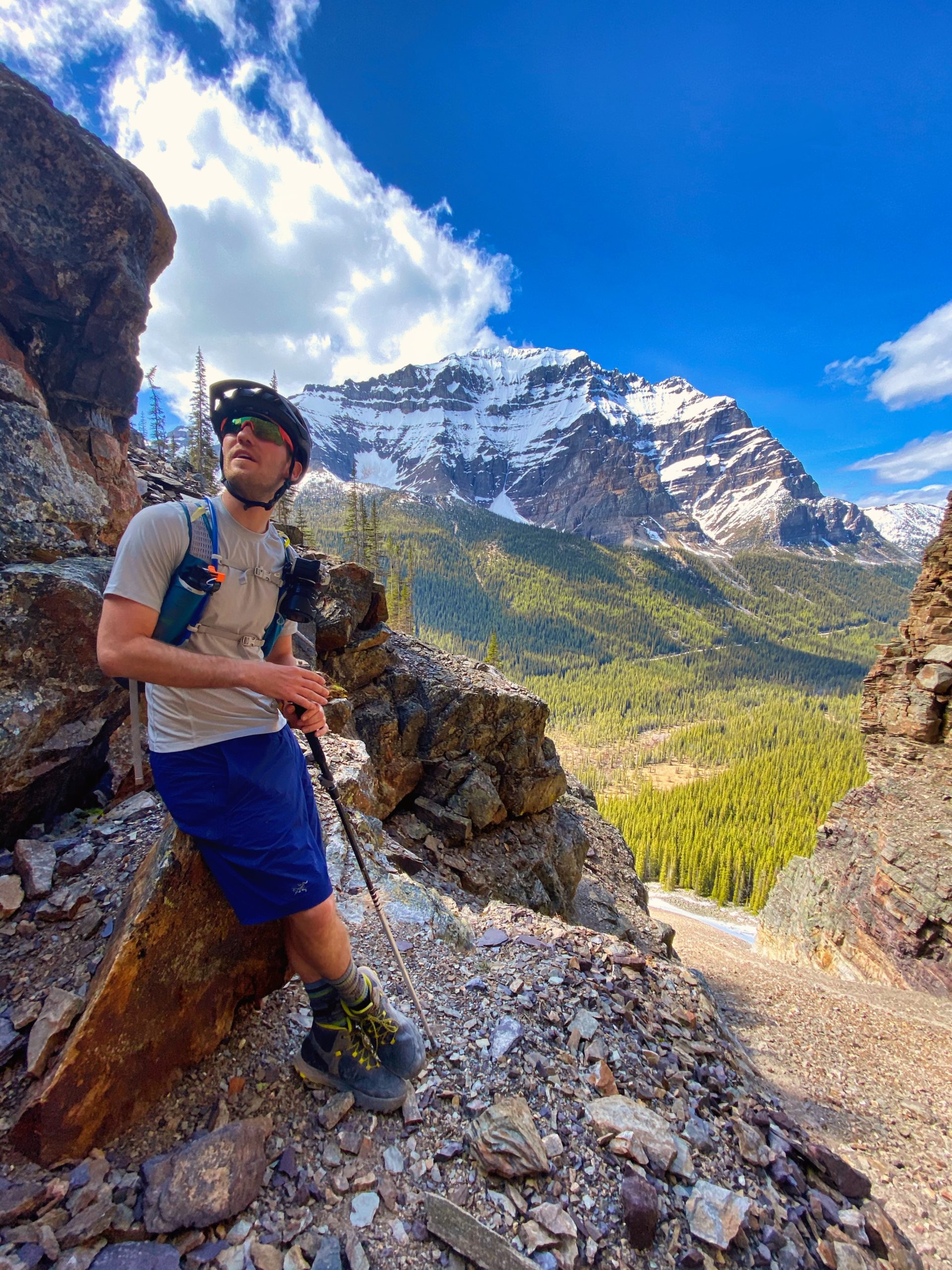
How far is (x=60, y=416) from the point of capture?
8.20 metres

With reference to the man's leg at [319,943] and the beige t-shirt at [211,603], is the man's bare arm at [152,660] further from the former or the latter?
the man's leg at [319,943]

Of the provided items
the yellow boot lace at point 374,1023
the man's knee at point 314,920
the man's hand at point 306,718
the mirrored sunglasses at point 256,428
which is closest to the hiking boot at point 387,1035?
the yellow boot lace at point 374,1023

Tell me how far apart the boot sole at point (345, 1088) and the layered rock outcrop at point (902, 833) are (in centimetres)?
1985

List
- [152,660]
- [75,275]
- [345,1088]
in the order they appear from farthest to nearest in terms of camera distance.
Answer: [75,275] < [345,1088] < [152,660]

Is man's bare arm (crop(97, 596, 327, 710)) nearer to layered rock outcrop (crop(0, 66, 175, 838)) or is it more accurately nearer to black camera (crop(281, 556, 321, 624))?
black camera (crop(281, 556, 321, 624))

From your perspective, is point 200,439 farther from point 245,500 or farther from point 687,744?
point 687,744

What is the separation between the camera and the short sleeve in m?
2.53

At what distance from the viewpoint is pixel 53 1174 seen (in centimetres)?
241

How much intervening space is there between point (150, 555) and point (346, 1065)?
136 inches

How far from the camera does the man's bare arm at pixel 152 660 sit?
251cm

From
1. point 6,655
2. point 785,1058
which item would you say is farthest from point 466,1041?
point 785,1058

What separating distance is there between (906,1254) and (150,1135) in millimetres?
5047

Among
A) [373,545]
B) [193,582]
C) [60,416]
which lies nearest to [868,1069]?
[193,582]

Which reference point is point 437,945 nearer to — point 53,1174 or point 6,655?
point 53,1174
